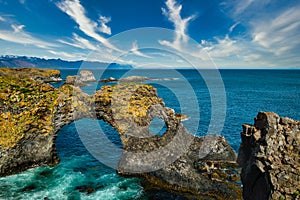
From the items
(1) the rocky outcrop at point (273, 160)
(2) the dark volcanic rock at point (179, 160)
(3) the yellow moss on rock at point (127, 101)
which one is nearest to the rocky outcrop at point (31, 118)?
(3) the yellow moss on rock at point (127, 101)

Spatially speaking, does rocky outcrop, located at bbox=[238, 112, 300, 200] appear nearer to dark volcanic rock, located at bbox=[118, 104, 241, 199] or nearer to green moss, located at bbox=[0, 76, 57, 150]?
dark volcanic rock, located at bbox=[118, 104, 241, 199]

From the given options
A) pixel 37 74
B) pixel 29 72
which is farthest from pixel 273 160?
pixel 37 74

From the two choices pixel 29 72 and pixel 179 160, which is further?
pixel 29 72

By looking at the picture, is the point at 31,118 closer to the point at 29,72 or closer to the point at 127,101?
the point at 127,101

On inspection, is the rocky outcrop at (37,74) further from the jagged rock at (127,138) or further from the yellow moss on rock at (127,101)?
the yellow moss on rock at (127,101)

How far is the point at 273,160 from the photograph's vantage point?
1702 cm

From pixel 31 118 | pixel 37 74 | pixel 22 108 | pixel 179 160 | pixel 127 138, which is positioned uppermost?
pixel 37 74

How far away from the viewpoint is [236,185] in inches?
910

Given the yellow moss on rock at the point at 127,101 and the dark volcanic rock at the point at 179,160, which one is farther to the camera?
the yellow moss on rock at the point at 127,101

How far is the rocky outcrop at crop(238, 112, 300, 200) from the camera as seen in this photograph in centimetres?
1588

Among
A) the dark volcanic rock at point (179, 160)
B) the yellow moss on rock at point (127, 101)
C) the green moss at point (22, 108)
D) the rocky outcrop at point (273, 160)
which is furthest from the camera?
the yellow moss on rock at point (127, 101)

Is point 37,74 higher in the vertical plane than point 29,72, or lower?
lower

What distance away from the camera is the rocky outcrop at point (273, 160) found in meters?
15.9

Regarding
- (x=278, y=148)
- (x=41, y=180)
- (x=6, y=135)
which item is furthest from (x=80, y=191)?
(x=278, y=148)
